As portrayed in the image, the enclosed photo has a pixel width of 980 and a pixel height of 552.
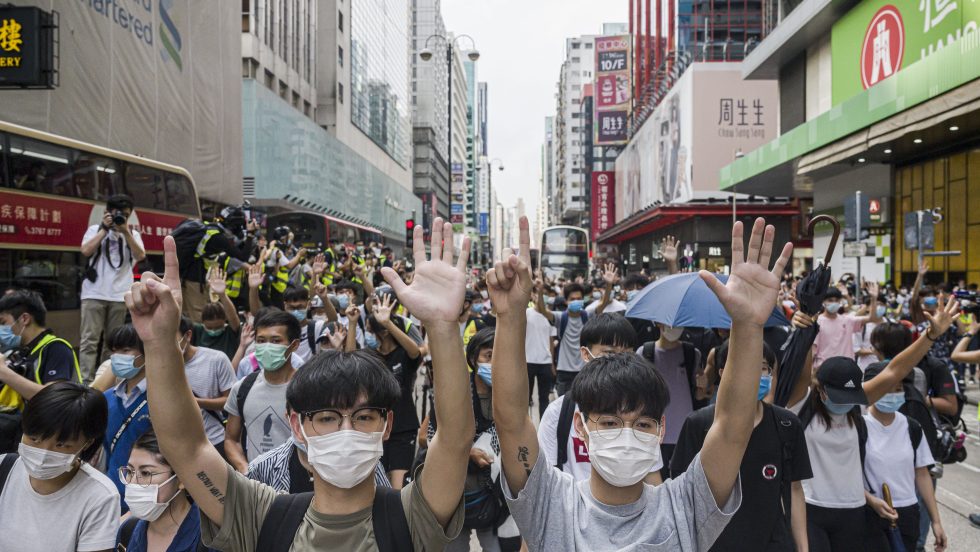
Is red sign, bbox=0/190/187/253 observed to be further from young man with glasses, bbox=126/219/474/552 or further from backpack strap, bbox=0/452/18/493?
young man with glasses, bbox=126/219/474/552

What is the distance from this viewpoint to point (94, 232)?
7266mm

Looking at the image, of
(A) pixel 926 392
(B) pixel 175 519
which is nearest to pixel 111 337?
(B) pixel 175 519

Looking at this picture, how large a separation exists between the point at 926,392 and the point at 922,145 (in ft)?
46.0

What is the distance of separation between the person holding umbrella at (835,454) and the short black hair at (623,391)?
1.71 m

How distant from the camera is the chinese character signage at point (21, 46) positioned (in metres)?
10.1

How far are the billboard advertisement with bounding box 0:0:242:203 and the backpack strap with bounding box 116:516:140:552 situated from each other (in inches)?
411

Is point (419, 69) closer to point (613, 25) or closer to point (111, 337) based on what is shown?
point (613, 25)

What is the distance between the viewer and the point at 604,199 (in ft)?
215

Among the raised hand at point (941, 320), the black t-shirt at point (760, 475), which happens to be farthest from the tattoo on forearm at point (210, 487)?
the raised hand at point (941, 320)

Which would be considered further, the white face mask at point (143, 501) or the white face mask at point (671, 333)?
the white face mask at point (671, 333)

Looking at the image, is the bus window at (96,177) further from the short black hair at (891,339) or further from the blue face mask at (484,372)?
the short black hair at (891,339)

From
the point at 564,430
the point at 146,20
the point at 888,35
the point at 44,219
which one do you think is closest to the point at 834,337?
the point at 564,430

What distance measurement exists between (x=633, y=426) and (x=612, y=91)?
2682 inches

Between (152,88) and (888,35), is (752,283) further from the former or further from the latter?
(152,88)
